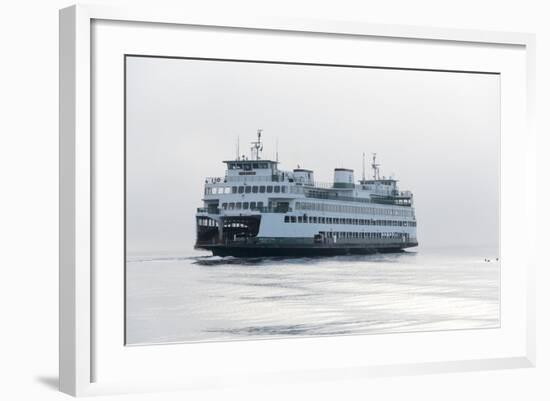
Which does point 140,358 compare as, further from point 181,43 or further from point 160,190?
point 181,43

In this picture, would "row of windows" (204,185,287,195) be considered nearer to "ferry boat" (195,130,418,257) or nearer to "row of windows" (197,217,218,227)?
"ferry boat" (195,130,418,257)

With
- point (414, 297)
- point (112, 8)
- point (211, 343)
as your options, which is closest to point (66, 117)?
point (112, 8)

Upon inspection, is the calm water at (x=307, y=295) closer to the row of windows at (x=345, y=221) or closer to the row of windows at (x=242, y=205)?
the row of windows at (x=345, y=221)

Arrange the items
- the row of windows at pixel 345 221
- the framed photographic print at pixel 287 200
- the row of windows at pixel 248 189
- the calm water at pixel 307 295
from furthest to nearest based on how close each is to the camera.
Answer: the row of windows at pixel 345 221 → the row of windows at pixel 248 189 → the calm water at pixel 307 295 → the framed photographic print at pixel 287 200

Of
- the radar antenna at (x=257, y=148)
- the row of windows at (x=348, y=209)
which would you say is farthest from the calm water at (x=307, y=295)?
the radar antenna at (x=257, y=148)

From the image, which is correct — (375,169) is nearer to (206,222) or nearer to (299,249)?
(299,249)

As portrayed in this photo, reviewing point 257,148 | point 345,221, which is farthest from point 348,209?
point 257,148

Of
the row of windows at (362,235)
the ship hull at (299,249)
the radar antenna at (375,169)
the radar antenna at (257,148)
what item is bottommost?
the ship hull at (299,249)
